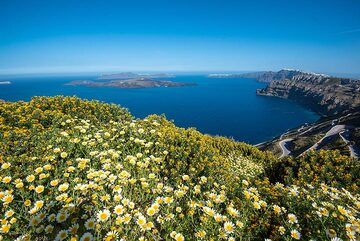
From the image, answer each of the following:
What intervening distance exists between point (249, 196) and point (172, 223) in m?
1.74

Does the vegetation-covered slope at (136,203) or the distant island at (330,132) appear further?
the distant island at (330,132)

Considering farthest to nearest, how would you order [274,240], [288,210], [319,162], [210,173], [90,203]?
1. [319,162]
2. [210,173]
3. [288,210]
4. [90,203]
5. [274,240]

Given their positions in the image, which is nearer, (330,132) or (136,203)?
(136,203)

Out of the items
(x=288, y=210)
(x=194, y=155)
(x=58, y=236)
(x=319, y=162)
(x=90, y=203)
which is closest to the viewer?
(x=58, y=236)

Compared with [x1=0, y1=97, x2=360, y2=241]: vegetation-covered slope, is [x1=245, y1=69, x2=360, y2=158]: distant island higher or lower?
lower

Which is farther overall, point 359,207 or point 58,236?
point 359,207

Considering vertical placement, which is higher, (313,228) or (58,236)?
(58,236)

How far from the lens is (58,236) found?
127 inches

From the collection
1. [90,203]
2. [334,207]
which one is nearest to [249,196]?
[334,207]

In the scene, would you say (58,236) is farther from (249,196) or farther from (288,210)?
(288,210)

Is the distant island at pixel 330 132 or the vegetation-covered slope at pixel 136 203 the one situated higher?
the vegetation-covered slope at pixel 136 203

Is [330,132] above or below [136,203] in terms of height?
below

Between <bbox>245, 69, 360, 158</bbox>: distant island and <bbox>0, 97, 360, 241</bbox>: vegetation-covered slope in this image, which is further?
<bbox>245, 69, 360, 158</bbox>: distant island

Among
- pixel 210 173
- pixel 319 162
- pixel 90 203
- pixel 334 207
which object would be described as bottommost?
pixel 319 162
